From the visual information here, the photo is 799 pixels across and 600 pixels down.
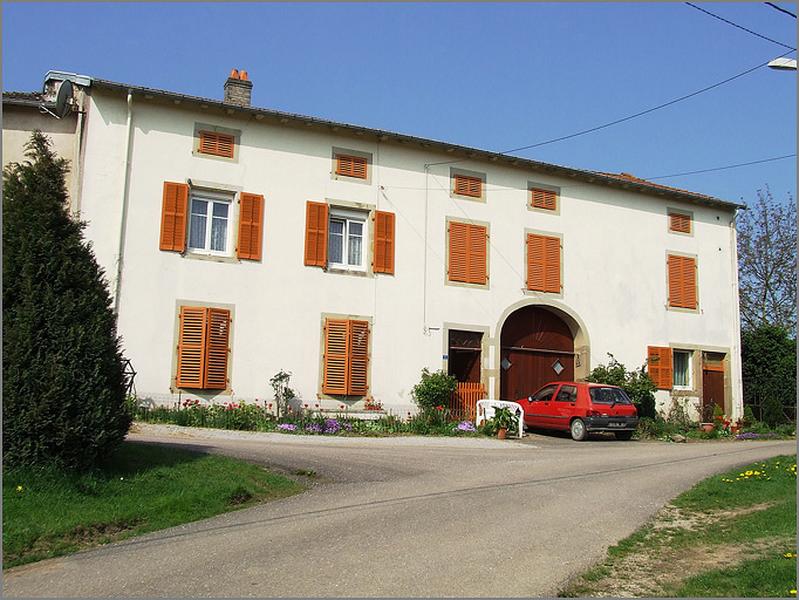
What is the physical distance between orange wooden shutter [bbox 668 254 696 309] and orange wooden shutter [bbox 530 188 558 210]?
479 cm

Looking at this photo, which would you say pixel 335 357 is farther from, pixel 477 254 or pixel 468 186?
pixel 468 186

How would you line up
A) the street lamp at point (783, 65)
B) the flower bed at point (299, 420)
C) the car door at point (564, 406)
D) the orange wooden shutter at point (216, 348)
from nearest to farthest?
the street lamp at point (783, 65) → the flower bed at point (299, 420) → the orange wooden shutter at point (216, 348) → the car door at point (564, 406)

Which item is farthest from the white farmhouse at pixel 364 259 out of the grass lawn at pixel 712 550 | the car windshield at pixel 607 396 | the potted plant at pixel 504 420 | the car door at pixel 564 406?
the grass lawn at pixel 712 550

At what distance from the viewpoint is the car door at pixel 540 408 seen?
20.6 m

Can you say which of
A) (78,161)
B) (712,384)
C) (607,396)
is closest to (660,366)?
(712,384)

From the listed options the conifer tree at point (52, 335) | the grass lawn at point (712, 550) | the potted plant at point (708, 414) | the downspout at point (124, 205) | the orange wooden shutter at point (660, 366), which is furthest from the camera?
the potted plant at point (708, 414)

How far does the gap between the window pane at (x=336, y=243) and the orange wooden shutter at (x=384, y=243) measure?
92 centimetres

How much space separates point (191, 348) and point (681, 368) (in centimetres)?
1592

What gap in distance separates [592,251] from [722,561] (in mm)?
17946

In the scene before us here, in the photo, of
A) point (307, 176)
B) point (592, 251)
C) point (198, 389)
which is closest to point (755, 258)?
point (592, 251)

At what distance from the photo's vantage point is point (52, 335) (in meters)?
9.09

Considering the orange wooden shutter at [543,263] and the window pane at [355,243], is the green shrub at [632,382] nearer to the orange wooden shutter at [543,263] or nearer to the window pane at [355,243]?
the orange wooden shutter at [543,263]

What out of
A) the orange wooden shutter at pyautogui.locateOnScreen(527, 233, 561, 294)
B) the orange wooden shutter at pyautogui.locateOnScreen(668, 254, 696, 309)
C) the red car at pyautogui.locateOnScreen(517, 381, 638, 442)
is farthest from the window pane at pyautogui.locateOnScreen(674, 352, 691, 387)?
the red car at pyautogui.locateOnScreen(517, 381, 638, 442)

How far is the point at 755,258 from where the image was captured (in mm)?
36844
